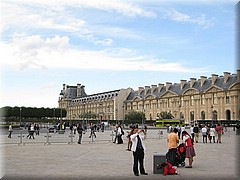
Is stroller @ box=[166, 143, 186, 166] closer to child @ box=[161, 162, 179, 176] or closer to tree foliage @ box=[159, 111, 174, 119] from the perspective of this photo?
child @ box=[161, 162, 179, 176]

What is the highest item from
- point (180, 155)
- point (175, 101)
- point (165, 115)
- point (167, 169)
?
point (175, 101)

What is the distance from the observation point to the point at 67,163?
13.8m

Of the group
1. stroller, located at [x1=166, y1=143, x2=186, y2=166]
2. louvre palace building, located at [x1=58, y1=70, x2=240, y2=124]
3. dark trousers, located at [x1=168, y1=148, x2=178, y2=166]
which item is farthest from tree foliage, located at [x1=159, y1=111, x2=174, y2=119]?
dark trousers, located at [x1=168, y1=148, x2=178, y2=166]

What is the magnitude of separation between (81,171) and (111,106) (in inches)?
4452

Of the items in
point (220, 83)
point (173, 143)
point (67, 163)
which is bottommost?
point (67, 163)

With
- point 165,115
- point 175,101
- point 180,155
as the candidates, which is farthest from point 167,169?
point 175,101

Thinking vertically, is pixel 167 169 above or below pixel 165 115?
below

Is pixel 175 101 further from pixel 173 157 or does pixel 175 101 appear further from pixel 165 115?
pixel 173 157

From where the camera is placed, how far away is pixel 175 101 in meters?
101

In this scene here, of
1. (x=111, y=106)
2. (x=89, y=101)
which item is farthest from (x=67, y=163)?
(x=89, y=101)

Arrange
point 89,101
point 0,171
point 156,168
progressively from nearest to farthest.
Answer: point 0,171 → point 156,168 → point 89,101

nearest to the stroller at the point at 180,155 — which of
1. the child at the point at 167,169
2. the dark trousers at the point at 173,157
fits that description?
the dark trousers at the point at 173,157

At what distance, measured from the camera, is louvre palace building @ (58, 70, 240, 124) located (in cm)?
8547

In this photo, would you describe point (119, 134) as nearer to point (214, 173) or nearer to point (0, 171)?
point (214, 173)
